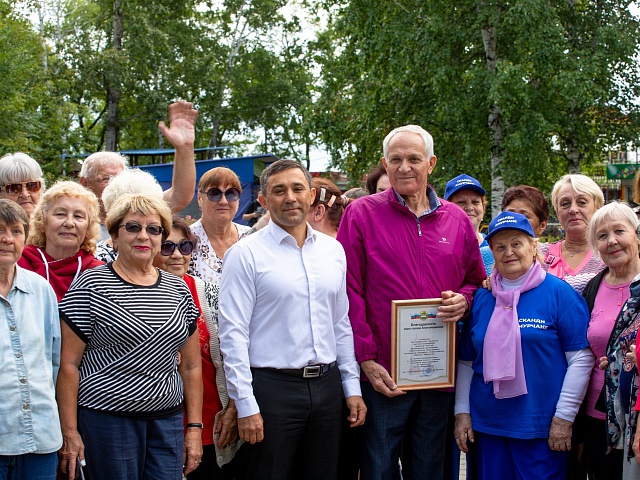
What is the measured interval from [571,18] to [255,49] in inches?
695

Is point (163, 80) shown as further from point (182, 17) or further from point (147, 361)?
point (147, 361)

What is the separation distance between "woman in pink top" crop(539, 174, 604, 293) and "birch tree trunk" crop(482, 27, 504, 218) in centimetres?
1283

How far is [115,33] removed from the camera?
27.2 metres

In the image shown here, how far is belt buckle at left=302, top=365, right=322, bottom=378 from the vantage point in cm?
390

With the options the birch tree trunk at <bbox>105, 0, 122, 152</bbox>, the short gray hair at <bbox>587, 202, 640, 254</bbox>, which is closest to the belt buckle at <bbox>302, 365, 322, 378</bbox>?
the short gray hair at <bbox>587, 202, 640, 254</bbox>

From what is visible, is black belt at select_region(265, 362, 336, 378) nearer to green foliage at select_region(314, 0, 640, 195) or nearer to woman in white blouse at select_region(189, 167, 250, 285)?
woman in white blouse at select_region(189, 167, 250, 285)

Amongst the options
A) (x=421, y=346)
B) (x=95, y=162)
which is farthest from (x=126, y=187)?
(x=421, y=346)

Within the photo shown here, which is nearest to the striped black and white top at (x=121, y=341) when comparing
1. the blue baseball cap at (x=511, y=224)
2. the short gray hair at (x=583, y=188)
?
the blue baseball cap at (x=511, y=224)

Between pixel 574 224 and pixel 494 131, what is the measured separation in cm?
1359

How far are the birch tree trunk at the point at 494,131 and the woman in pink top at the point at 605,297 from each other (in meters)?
A: 13.8

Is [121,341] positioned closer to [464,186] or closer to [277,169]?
[277,169]

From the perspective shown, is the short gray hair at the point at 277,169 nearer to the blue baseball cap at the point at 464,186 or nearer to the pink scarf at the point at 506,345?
the pink scarf at the point at 506,345

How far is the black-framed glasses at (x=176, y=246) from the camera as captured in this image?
4262mm

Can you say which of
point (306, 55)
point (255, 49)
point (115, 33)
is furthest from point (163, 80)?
point (306, 55)
